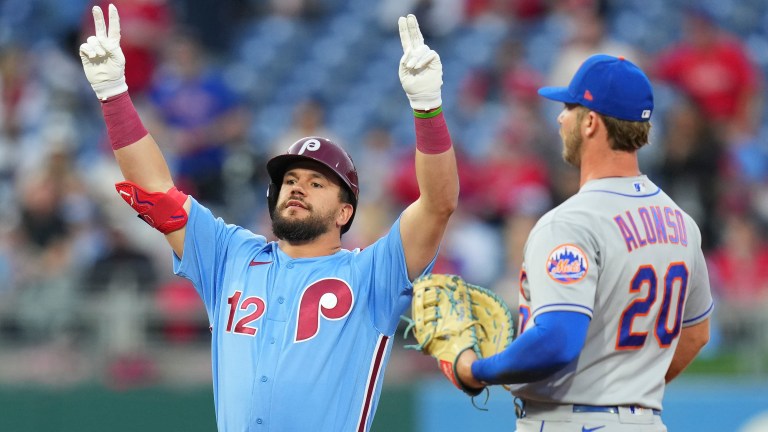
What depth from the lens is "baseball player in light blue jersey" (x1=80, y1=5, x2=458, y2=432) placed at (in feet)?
14.6

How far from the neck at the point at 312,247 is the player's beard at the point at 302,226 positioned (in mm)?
20

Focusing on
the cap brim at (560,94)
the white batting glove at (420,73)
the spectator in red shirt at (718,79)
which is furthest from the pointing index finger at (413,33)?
the spectator in red shirt at (718,79)

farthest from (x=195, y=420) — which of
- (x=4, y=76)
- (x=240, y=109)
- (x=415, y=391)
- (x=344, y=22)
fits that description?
(x=344, y=22)

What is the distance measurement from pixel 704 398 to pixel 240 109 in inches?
193

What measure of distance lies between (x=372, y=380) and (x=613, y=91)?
138 centimetres

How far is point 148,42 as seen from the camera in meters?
11.8

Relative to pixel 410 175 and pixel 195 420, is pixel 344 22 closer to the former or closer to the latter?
pixel 410 175

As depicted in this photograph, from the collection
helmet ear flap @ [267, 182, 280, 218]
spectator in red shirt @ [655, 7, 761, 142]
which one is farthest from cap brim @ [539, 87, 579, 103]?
spectator in red shirt @ [655, 7, 761, 142]

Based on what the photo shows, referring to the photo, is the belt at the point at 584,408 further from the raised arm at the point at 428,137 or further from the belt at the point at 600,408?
the raised arm at the point at 428,137

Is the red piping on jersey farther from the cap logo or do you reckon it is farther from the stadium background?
the stadium background

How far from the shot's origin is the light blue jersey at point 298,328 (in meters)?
4.48

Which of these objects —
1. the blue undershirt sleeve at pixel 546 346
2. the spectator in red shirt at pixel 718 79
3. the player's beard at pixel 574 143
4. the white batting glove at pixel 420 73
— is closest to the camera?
the blue undershirt sleeve at pixel 546 346

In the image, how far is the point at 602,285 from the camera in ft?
13.0

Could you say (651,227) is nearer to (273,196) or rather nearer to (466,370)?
(466,370)
